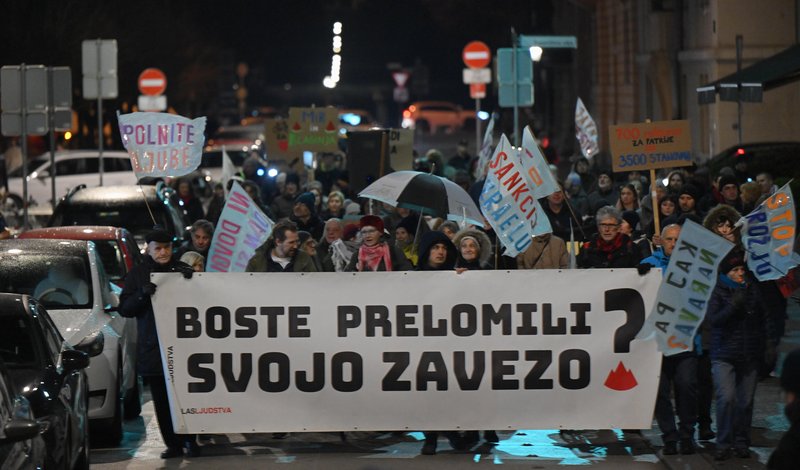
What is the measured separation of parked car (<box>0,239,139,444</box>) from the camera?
11.5m

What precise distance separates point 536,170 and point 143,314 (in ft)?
13.2

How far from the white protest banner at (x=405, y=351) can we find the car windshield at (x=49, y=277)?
51.3 inches

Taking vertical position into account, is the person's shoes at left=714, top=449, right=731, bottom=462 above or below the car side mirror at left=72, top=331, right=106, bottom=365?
below

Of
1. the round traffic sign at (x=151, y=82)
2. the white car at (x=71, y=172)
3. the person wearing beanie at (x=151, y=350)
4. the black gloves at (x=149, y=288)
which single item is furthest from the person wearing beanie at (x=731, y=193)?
the white car at (x=71, y=172)

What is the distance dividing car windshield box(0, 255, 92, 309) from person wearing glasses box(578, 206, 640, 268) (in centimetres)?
370

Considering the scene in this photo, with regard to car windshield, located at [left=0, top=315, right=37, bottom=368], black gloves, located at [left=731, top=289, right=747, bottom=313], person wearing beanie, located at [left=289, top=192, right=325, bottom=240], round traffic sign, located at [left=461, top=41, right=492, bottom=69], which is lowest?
car windshield, located at [left=0, top=315, right=37, bottom=368]

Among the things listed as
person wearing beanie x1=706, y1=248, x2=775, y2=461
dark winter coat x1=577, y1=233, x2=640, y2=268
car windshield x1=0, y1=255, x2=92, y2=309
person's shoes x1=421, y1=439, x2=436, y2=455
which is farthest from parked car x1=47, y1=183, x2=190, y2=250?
person wearing beanie x1=706, y1=248, x2=775, y2=461

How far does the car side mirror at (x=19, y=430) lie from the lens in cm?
700

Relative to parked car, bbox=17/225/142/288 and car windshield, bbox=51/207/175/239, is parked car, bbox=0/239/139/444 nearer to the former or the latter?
parked car, bbox=17/225/142/288

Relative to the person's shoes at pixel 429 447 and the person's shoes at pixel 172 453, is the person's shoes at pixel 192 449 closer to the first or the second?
the person's shoes at pixel 172 453

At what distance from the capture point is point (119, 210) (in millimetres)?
18812

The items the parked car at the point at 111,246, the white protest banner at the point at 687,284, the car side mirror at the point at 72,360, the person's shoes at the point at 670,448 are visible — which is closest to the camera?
the car side mirror at the point at 72,360

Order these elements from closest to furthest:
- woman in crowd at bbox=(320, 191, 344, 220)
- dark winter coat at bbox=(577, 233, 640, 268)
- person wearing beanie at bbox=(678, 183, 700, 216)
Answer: dark winter coat at bbox=(577, 233, 640, 268) < person wearing beanie at bbox=(678, 183, 700, 216) < woman in crowd at bbox=(320, 191, 344, 220)

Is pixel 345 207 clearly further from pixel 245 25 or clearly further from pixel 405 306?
pixel 245 25
